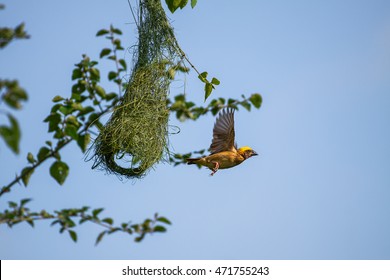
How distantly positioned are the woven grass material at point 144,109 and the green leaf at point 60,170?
59.9 inches

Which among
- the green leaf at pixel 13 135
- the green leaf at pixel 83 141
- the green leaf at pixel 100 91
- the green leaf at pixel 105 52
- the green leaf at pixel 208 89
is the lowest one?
the green leaf at pixel 13 135

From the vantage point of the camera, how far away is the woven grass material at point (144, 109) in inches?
128

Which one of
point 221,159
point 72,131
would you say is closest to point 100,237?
point 72,131

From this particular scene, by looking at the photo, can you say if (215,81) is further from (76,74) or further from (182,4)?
(76,74)

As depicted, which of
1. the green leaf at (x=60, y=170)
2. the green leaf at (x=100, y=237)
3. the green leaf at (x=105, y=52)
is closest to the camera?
the green leaf at (x=100, y=237)

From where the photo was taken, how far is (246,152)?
13.3 ft

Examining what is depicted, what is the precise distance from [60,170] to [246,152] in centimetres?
250

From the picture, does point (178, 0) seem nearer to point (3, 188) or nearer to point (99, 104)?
point (99, 104)

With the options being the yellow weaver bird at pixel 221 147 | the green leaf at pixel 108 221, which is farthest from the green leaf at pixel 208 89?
the green leaf at pixel 108 221

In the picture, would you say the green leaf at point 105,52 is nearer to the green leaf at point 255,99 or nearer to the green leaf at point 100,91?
the green leaf at point 100,91

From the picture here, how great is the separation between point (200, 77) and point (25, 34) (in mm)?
1725

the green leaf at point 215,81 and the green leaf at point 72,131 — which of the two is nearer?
the green leaf at point 72,131

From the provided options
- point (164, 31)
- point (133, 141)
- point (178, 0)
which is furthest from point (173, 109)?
point (164, 31)

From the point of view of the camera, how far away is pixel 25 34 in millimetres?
1166
